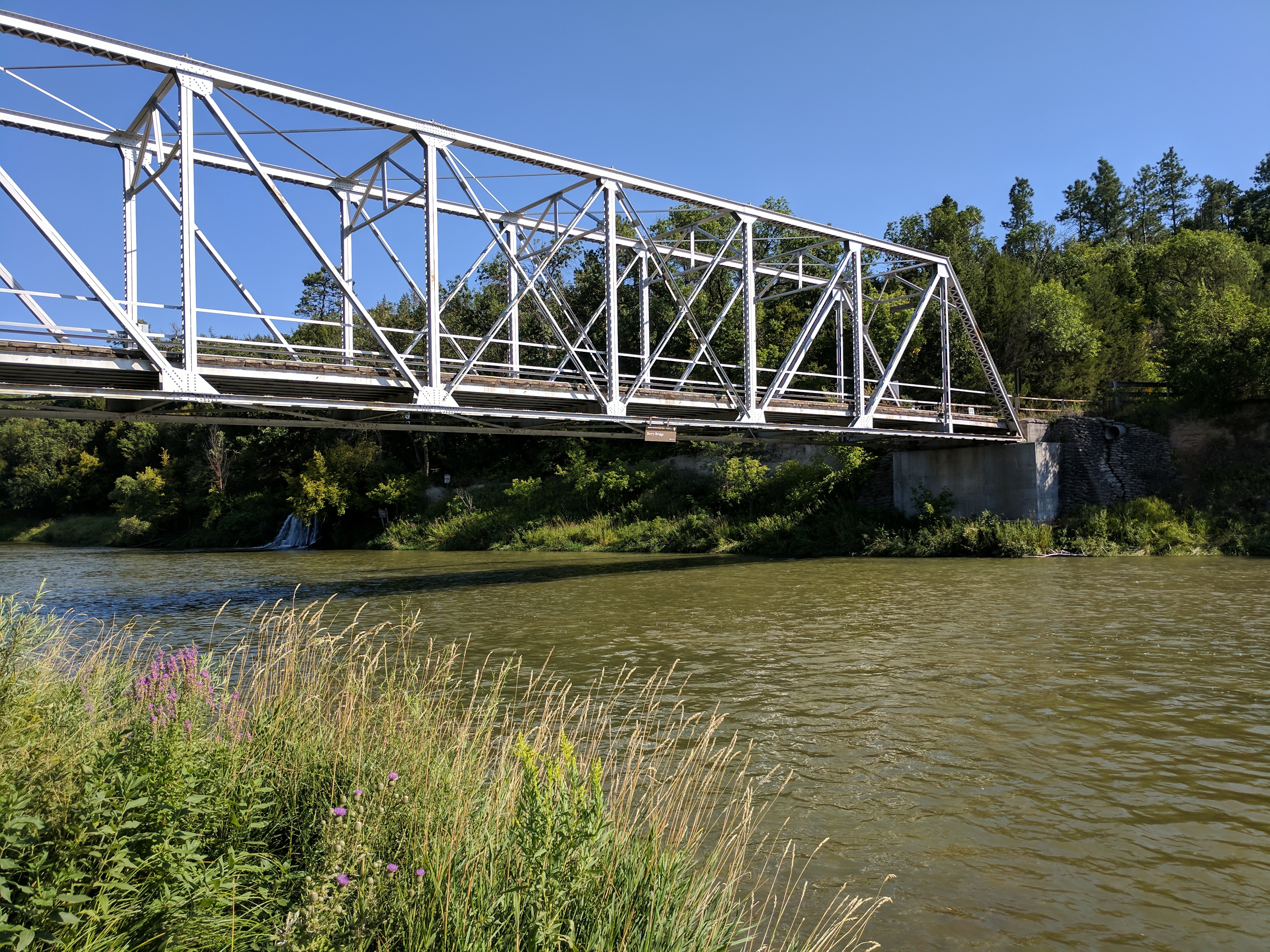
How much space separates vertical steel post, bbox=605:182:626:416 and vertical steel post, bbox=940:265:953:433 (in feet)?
52.3

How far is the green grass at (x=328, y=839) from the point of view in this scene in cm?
366

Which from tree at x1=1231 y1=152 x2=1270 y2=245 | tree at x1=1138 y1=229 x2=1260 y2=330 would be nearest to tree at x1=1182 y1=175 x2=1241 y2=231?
tree at x1=1231 y1=152 x2=1270 y2=245

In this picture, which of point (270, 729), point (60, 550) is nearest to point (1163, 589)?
point (270, 729)

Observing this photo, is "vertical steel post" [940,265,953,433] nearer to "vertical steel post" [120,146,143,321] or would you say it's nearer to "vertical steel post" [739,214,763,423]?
"vertical steel post" [739,214,763,423]

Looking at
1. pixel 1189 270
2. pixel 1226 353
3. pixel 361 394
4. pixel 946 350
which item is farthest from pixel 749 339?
pixel 1189 270

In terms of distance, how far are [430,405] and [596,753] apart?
14.0 meters

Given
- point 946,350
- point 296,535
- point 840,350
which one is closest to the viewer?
point 840,350

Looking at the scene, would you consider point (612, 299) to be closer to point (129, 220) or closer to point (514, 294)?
point (514, 294)

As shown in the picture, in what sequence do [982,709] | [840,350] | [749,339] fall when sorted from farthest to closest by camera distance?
[840,350] → [749,339] → [982,709]

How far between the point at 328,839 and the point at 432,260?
1893 centimetres

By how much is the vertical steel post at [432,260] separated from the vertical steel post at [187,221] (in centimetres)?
523

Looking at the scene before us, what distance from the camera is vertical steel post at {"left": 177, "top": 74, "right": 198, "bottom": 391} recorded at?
1695 cm

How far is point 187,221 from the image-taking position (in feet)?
57.0

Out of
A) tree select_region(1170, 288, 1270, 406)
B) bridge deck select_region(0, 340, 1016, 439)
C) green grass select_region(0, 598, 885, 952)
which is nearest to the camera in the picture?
green grass select_region(0, 598, 885, 952)
